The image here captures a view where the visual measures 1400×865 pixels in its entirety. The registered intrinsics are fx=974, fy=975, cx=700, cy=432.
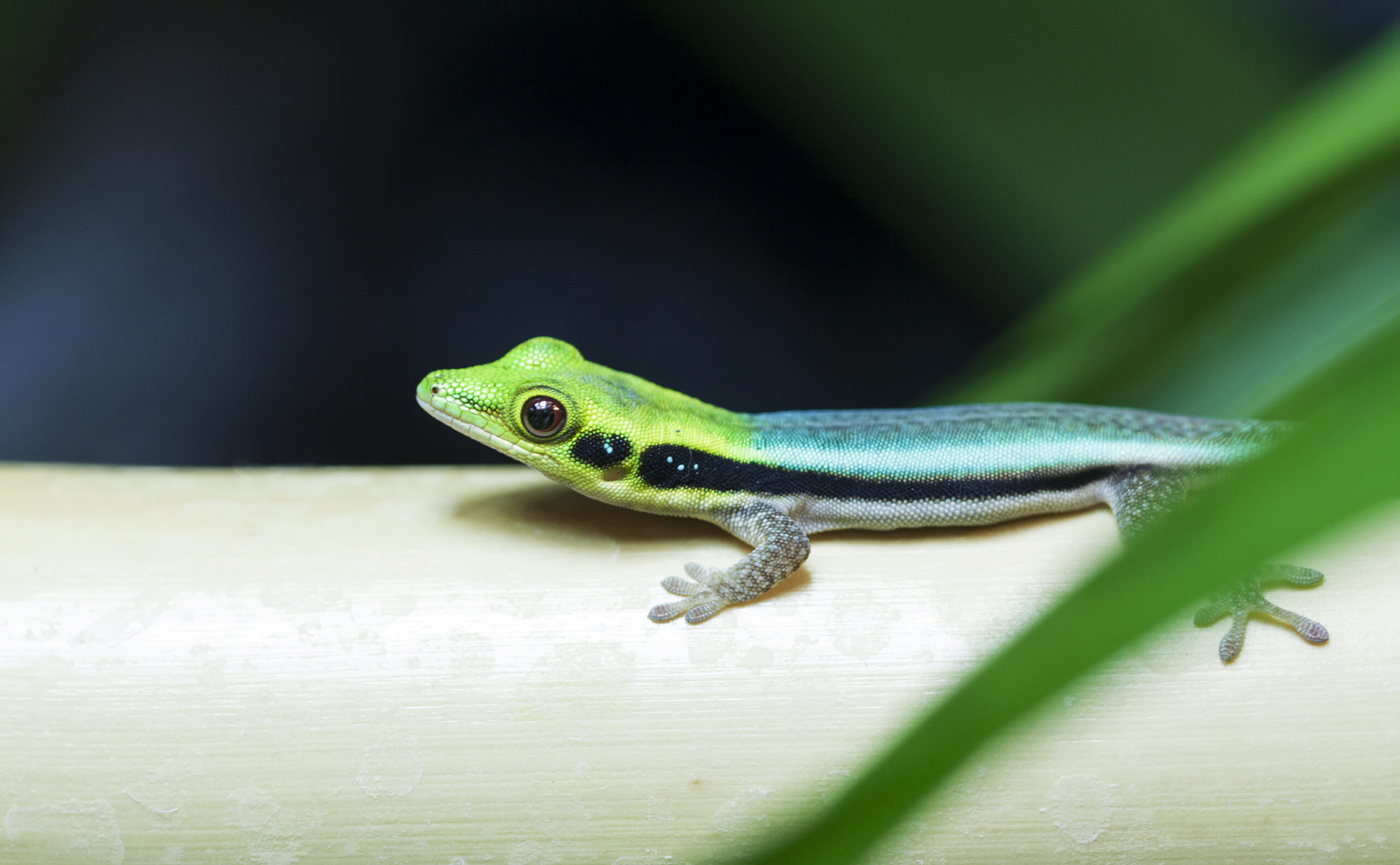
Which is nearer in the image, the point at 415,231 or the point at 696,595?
the point at 696,595

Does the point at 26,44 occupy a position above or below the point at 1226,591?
above

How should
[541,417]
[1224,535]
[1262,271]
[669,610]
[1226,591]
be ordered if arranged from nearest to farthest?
[1224,535], [1262,271], [1226,591], [669,610], [541,417]

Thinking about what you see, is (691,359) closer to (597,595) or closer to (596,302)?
(596,302)

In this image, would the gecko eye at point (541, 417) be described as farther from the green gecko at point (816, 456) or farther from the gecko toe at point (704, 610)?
the gecko toe at point (704, 610)

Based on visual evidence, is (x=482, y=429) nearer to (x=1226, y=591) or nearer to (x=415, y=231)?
(x=1226, y=591)

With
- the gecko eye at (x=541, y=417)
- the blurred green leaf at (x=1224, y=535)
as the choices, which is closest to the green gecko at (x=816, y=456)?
the gecko eye at (x=541, y=417)

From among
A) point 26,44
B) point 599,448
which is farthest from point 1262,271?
point 26,44

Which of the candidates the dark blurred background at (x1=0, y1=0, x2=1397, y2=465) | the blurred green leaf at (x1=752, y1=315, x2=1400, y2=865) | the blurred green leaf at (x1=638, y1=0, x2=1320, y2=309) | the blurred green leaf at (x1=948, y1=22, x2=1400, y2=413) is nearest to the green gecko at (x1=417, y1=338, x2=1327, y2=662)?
the blurred green leaf at (x1=948, y1=22, x2=1400, y2=413)
